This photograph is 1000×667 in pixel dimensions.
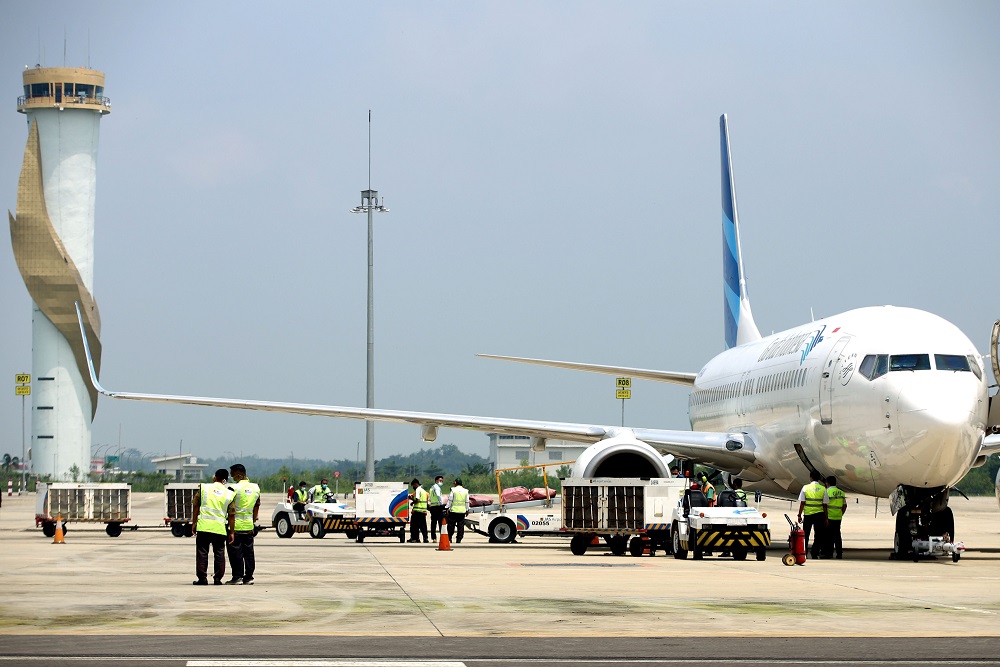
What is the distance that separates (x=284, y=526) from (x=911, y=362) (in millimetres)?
16416

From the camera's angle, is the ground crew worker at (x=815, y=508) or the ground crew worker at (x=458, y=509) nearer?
the ground crew worker at (x=815, y=508)

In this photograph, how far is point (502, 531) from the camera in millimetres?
31234

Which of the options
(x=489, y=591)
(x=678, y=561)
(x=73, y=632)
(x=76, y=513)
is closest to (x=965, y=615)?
(x=489, y=591)

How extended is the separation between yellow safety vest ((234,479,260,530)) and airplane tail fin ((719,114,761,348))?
21972 mm

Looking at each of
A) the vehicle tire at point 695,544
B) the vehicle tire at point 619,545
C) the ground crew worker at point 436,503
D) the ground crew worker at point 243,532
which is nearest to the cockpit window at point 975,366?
the vehicle tire at point 695,544

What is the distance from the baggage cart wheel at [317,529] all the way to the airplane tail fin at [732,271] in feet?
40.6

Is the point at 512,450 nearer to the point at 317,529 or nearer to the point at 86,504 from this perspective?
the point at 317,529

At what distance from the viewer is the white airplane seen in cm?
2144

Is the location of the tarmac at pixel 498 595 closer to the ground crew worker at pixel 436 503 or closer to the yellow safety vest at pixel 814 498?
the yellow safety vest at pixel 814 498

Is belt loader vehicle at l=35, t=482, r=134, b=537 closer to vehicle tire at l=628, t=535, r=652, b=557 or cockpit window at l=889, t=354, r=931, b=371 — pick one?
vehicle tire at l=628, t=535, r=652, b=557

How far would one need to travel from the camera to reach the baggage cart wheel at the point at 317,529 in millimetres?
32800

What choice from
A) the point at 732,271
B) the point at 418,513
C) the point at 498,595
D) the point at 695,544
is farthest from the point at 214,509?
the point at 732,271

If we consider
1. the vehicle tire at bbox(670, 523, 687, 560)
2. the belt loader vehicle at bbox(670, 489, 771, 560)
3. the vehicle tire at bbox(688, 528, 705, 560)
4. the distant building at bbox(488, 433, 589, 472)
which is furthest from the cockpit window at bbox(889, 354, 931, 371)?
the distant building at bbox(488, 433, 589, 472)

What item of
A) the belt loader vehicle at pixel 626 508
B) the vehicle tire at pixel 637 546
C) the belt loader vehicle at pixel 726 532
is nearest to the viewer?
the belt loader vehicle at pixel 726 532
